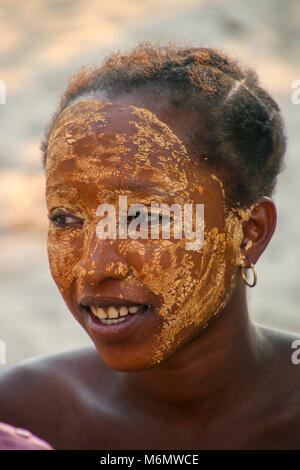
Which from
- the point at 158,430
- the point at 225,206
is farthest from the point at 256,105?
the point at 158,430

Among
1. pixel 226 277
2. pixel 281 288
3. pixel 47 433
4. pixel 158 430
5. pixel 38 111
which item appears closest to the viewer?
pixel 226 277

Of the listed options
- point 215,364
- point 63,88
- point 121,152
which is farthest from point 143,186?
point 63,88

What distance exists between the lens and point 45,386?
271 centimetres

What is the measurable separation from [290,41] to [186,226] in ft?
16.7

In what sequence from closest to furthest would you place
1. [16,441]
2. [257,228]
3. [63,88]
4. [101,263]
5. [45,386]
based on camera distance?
1. [16,441]
2. [101,263]
3. [257,228]
4. [45,386]
5. [63,88]

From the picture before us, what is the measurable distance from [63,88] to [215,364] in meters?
4.57

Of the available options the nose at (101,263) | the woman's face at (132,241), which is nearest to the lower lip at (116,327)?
the woman's face at (132,241)

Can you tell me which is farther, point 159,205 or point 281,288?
point 281,288

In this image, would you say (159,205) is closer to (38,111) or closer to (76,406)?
(76,406)

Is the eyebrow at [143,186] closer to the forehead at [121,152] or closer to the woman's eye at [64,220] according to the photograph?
the forehead at [121,152]

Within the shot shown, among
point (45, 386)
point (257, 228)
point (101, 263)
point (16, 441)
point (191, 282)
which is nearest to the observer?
point (16, 441)

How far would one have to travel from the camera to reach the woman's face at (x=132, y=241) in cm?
204

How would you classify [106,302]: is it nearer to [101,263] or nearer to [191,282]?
[101,263]

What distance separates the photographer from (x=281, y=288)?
190 inches
